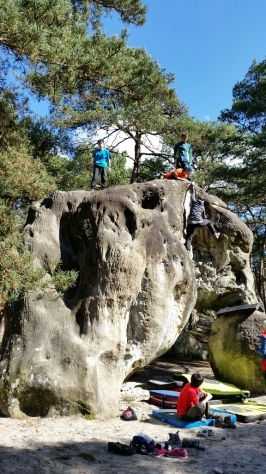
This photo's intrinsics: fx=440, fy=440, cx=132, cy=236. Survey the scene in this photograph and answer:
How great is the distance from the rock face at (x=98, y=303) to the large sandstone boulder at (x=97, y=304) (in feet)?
0.05

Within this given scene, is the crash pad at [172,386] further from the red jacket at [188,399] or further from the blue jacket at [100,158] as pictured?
the blue jacket at [100,158]

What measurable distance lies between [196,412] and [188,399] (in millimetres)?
218

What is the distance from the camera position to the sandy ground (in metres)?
4.36

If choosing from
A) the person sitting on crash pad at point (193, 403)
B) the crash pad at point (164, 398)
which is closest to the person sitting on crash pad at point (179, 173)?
the crash pad at point (164, 398)

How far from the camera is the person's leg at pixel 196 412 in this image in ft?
20.0

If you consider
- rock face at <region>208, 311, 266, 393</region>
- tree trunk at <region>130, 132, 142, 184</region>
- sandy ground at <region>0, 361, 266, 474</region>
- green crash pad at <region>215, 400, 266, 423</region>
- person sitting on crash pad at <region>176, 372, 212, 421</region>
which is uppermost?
tree trunk at <region>130, 132, 142, 184</region>

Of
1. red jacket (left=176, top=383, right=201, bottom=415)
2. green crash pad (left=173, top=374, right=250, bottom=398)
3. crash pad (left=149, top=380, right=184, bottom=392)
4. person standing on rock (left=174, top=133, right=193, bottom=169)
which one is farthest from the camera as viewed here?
person standing on rock (left=174, top=133, right=193, bottom=169)

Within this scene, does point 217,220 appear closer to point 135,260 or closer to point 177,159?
point 177,159

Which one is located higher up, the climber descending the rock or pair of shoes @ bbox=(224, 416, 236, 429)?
the climber descending the rock

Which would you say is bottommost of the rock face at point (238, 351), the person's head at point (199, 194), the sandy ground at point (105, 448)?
the sandy ground at point (105, 448)

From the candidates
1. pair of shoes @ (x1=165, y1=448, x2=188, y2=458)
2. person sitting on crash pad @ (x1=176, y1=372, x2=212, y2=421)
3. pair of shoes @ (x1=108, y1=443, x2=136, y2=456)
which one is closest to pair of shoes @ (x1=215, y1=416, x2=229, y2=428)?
person sitting on crash pad @ (x1=176, y1=372, x2=212, y2=421)

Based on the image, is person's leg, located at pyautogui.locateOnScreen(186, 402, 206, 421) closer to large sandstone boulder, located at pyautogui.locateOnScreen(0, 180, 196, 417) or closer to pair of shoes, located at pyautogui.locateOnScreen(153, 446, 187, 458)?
large sandstone boulder, located at pyautogui.locateOnScreen(0, 180, 196, 417)

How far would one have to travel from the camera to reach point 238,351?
9281 mm

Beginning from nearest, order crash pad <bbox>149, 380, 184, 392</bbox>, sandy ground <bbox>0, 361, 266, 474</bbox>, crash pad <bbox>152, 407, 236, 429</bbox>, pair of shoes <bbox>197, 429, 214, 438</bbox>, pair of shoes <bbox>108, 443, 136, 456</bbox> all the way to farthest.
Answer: sandy ground <bbox>0, 361, 266, 474</bbox>
pair of shoes <bbox>108, 443, 136, 456</bbox>
pair of shoes <bbox>197, 429, 214, 438</bbox>
crash pad <bbox>152, 407, 236, 429</bbox>
crash pad <bbox>149, 380, 184, 392</bbox>
